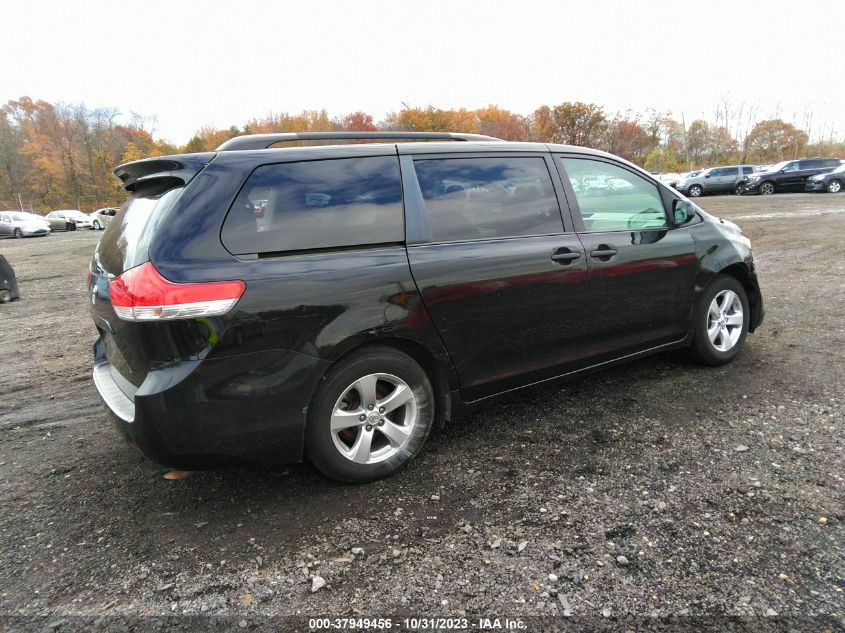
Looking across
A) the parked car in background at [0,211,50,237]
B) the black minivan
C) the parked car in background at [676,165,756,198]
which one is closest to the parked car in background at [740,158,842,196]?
the parked car in background at [676,165,756,198]

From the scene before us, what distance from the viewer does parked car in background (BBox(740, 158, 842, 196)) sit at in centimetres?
2855

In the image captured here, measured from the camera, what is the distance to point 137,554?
252 cm

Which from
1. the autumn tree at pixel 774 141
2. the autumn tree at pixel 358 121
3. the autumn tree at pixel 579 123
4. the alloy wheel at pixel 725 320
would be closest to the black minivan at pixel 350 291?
the alloy wheel at pixel 725 320

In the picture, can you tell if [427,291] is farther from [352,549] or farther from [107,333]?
[107,333]

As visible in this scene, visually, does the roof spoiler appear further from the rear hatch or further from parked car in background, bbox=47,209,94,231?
parked car in background, bbox=47,209,94,231

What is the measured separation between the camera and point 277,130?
60.4 meters

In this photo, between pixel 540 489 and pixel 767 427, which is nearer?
pixel 540 489

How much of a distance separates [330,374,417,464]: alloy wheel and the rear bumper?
225mm

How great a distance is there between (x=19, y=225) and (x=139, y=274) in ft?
110

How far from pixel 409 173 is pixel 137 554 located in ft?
7.51

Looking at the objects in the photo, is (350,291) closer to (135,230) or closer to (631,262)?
(135,230)

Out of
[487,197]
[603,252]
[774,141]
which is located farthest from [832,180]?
[774,141]

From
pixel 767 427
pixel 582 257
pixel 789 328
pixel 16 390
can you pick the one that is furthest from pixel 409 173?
pixel 789 328

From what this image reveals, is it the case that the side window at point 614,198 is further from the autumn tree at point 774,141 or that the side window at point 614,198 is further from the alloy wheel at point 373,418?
the autumn tree at point 774,141
